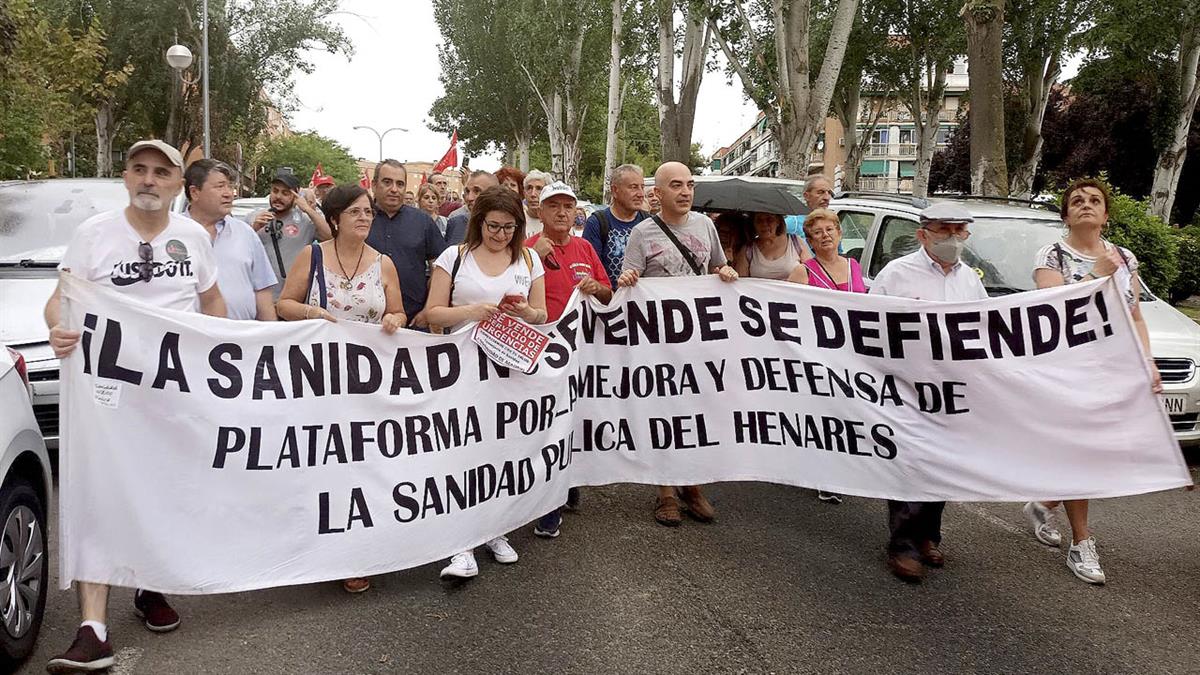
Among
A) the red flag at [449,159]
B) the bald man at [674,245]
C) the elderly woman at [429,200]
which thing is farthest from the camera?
the red flag at [449,159]

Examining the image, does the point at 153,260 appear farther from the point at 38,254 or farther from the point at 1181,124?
the point at 1181,124

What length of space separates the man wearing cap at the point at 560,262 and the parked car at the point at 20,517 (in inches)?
92.2

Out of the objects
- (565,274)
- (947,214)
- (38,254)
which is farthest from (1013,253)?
(38,254)

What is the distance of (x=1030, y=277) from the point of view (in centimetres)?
692

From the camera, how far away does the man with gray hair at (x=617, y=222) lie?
5.38m

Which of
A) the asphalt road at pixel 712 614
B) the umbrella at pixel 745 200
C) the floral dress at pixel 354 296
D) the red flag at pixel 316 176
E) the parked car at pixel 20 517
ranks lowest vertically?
the asphalt road at pixel 712 614

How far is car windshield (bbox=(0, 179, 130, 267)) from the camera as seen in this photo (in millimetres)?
6711

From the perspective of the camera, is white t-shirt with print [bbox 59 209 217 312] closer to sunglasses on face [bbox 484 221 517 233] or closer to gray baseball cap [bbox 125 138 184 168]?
gray baseball cap [bbox 125 138 184 168]

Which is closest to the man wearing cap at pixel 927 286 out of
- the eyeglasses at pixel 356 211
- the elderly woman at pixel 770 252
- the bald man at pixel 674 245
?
the elderly woman at pixel 770 252

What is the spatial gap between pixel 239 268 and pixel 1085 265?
4.26 m

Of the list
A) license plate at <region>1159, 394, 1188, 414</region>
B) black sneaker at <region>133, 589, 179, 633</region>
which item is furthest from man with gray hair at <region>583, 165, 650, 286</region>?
license plate at <region>1159, 394, 1188, 414</region>

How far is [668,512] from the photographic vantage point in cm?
528

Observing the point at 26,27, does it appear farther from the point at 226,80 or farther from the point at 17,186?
the point at 226,80

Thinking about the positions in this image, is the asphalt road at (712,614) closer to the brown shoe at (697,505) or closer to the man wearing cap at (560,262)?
the brown shoe at (697,505)
